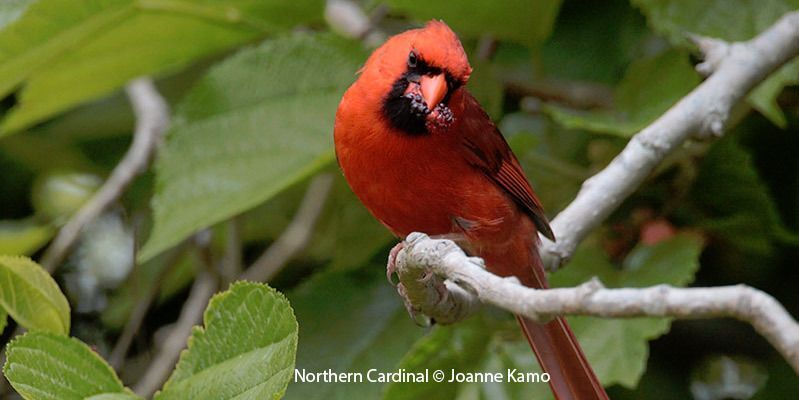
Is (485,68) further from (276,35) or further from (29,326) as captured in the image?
(29,326)

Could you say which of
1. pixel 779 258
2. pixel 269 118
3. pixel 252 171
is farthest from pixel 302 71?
pixel 779 258

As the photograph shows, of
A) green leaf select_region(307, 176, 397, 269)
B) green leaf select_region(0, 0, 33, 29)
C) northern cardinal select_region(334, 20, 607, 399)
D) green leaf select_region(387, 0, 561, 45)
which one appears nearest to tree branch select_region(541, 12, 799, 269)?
northern cardinal select_region(334, 20, 607, 399)

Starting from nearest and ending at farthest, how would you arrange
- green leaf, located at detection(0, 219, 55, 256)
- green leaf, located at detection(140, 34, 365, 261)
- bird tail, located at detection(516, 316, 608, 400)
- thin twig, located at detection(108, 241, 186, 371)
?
1. bird tail, located at detection(516, 316, 608, 400)
2. green leaf, located at detection(140, 34, 365, 261)
3. green leaf, located at detection(0, 219, 55, 256)
4. thin twig, located at detection(108, 241, 186, 371)

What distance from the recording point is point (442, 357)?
6.15 feet

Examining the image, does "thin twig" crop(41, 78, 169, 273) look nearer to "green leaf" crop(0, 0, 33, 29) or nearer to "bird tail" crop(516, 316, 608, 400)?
"green leaf" crop(0, 0, 33, 29)

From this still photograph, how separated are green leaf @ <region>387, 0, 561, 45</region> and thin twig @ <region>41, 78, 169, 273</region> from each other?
63 centimetres

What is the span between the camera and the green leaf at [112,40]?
1.99m

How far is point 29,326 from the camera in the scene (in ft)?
4.89

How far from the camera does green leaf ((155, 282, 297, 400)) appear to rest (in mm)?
1223

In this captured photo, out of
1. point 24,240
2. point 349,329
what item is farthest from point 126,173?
point 349,329

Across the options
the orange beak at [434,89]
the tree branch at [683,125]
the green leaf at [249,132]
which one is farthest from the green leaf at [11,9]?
the tree branch at [683,125]

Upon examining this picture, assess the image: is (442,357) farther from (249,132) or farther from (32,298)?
(32,298)

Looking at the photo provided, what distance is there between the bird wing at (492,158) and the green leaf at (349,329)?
39 cm

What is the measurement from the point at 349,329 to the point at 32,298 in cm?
76
